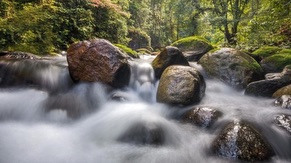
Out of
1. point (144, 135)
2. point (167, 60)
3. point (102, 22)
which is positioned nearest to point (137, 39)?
point (102, 22)

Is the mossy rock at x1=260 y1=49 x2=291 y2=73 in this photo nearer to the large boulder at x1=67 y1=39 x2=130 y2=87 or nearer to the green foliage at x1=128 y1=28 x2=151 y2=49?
the large boulder at x1=67 y1=39 x2=130 y2=87

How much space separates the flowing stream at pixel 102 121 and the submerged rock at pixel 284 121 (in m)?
0.08

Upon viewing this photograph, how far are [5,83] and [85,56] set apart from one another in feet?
7.04

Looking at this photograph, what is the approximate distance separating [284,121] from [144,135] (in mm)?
2497

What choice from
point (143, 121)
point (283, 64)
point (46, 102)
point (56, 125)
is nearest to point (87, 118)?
point (56, 125)

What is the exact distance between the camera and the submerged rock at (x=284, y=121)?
3.78 m

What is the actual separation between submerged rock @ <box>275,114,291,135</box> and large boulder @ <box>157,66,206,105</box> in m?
1.66

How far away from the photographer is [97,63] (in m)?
5.54

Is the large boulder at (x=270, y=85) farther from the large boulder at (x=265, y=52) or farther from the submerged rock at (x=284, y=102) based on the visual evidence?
the large boulder at (x=265, y=52)

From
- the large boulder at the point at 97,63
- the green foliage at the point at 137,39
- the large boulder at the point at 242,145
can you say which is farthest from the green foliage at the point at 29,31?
the green foliage at the point at 137,39

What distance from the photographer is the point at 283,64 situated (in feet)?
23.3

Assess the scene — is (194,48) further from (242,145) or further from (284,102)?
(242,145)

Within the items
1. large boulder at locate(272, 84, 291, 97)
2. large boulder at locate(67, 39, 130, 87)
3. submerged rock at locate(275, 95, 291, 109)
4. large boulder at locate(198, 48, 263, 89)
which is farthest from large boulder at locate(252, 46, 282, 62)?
large boulder at locate(67, 39, 130, 87)

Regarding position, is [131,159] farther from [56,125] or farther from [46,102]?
[46,102]
